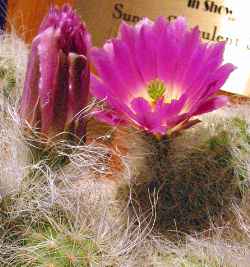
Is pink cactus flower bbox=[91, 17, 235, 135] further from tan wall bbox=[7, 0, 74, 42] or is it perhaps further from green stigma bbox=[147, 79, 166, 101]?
tan wall bbox=[7, 0, 74, 42]

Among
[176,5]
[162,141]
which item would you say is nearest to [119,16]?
[176,5]

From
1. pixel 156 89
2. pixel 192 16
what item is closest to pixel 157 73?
pixel 156 89

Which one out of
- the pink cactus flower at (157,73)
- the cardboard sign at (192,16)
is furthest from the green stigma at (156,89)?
the cardboard sign at (192,16)

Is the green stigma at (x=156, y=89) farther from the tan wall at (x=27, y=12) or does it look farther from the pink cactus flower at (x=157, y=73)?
the tan wall at (x=27, y=12)

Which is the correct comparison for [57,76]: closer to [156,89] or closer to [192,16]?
[156,89]

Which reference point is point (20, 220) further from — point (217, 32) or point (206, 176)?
point (217, 32)

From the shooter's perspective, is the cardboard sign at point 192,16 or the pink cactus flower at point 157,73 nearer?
the pink cactus flower at point 157,73

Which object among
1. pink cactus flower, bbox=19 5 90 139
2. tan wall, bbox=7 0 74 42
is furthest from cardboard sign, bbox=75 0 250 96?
pink cactus flower, bbox=19 5 90 139

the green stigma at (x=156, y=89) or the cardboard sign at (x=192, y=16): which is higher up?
the cardboard sign at (x=192, y=16)
